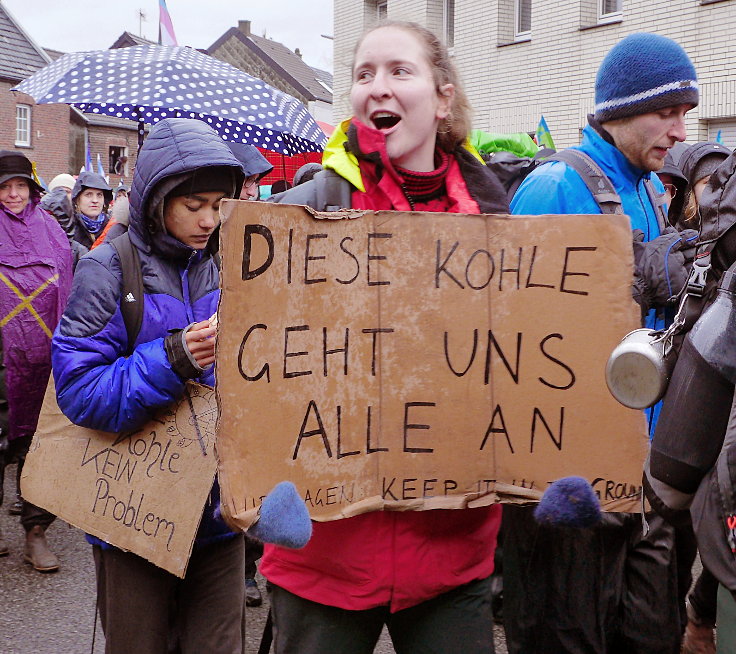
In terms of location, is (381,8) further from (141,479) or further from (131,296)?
(141,479)

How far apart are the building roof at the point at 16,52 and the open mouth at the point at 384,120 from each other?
3536 centimetres

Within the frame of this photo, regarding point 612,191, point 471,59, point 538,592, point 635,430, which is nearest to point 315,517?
point 635,430

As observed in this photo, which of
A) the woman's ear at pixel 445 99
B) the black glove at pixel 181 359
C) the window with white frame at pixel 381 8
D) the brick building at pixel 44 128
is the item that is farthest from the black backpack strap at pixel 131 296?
the brick building at pixel 44 128

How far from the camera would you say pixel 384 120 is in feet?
7.11

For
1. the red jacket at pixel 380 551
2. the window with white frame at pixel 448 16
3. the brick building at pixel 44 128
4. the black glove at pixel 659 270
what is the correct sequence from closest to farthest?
the red jacket at pixel 380 551 < the black glove at pixel 659 270 < the window with white frame at pixel 448 16 < the brick building at pixel 44 128

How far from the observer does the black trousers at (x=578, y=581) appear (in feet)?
8.88

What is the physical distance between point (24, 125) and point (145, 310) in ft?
126

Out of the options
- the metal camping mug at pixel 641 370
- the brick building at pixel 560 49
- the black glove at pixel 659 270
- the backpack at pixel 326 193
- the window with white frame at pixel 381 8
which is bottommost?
the metal camping mug at pixel 641 370

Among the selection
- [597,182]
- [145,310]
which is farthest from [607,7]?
[145,310]

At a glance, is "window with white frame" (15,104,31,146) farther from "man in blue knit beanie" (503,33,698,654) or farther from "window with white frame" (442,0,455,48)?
"man in blue knit beanie" (503,33,698,654)

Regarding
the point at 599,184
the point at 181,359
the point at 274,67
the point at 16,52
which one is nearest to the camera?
the point at 181,359

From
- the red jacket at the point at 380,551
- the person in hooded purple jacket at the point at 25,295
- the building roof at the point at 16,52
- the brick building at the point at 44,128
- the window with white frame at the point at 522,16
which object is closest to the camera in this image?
the red jacket at the point at 380,551

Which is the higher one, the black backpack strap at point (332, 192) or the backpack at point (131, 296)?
the black backpack strap at point (332, 192)

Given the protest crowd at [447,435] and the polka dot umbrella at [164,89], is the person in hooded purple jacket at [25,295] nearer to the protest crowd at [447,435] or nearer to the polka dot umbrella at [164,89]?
the polka dot umbrella at [164,89]
